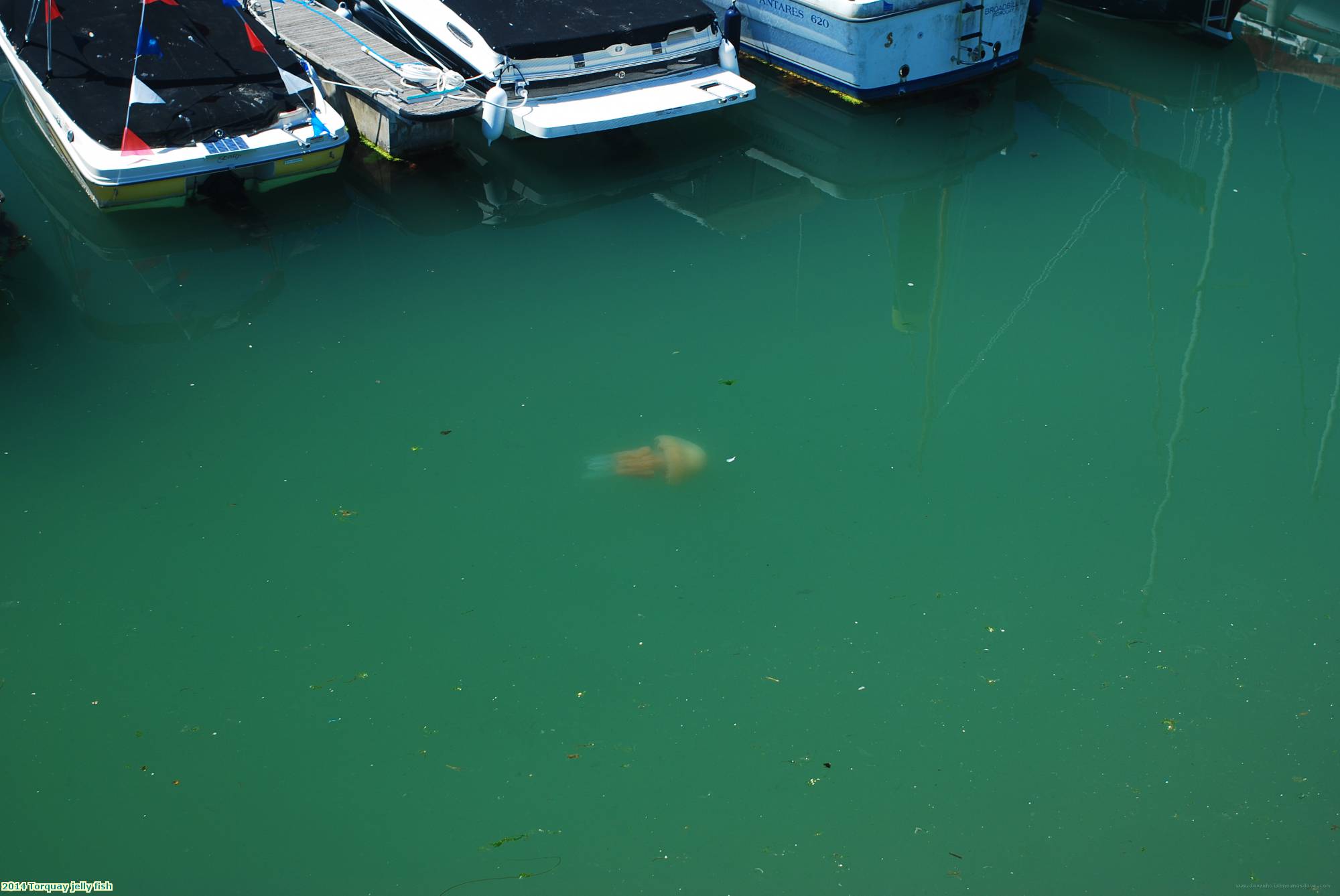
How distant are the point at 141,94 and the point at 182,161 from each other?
615 millimetres

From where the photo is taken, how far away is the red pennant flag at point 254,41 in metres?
8.62

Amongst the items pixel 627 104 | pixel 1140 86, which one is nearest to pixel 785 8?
pixel 627 104

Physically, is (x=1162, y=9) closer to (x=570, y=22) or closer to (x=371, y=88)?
(x=570, y=22)

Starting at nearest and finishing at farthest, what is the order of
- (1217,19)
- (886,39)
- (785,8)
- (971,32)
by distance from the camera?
(886,39) < (971,32) < (785,8) < (1217,19)

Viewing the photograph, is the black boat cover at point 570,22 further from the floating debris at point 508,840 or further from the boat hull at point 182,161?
the floating debris at point 508,840

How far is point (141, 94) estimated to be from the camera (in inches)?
316

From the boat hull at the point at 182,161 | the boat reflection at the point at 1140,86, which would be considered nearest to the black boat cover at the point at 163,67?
the boat hull at the point at 182,161

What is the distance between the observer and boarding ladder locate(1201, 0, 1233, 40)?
11.4 metres

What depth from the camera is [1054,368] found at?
6.96m

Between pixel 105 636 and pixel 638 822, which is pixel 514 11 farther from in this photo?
pixel 638 822

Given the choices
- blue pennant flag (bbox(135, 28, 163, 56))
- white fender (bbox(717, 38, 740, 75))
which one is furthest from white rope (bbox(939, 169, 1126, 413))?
blue pennant flag (bbox(135, 28, 163, 56))

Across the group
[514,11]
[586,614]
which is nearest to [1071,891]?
[586,614]

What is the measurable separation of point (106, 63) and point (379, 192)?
6.44 ft

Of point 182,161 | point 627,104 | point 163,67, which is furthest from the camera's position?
point 627,104
